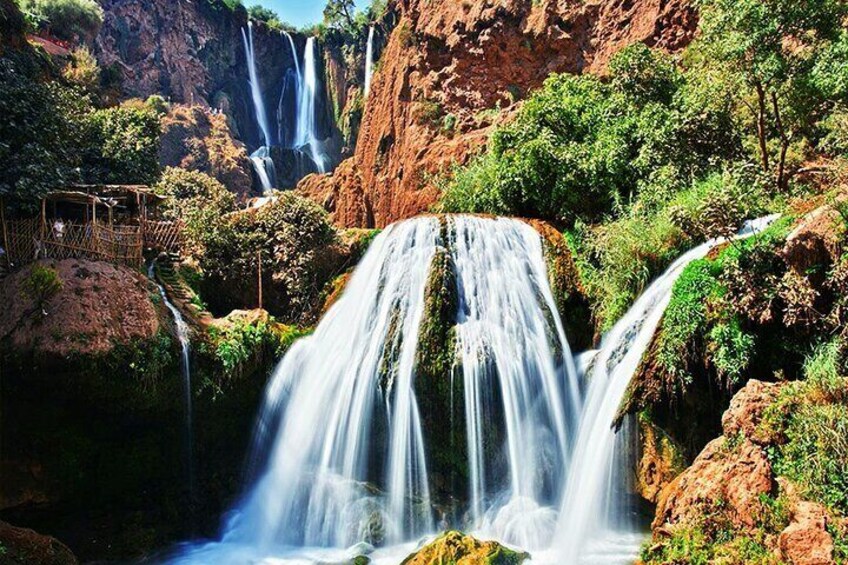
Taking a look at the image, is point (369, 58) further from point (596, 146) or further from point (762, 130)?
point (762, 130)

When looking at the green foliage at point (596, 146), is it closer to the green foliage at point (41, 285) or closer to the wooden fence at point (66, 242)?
the wooden fence at point (66, 242)

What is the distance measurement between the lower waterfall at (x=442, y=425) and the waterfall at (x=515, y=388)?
28mm

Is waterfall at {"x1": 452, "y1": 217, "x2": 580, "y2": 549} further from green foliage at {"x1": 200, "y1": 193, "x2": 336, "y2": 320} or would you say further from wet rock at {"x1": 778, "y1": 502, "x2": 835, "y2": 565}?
wet rock at {"x1": 778, "y1": 502, "x2": 835, "y2": 565}

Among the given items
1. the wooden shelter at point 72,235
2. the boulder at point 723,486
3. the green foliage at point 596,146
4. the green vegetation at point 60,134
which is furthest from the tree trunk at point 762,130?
the green vegetation at point 60,134

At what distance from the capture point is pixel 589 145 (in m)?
15.6

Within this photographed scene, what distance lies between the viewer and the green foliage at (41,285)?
10.6m

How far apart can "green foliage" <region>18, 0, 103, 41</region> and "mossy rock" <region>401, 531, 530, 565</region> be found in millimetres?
33778

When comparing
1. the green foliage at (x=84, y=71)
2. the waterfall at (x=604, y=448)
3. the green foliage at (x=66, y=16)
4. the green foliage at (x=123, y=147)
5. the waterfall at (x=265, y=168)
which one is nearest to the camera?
the waterfall at (x=604, y=448)

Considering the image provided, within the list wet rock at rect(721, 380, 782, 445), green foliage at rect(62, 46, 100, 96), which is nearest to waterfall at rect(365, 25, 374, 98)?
green foliage at rect(62, 46, 100, 96)

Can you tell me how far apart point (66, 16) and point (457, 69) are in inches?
909

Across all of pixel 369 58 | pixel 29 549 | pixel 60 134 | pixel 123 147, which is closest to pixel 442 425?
pixel 29 549

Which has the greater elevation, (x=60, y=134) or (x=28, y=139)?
(x=60, y=134)

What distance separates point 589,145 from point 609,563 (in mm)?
11218

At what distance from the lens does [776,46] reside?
11.5 meters
